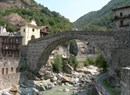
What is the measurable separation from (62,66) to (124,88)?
4442 centimetres

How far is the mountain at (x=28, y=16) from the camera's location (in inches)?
3384

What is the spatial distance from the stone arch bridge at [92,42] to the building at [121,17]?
4418 mm

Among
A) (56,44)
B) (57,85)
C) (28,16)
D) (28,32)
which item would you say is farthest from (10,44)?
(28,16)

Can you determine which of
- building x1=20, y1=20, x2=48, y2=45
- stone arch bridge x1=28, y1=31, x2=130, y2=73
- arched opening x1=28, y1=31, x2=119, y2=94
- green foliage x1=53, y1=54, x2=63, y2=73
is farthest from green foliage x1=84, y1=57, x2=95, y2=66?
stone arch bridge x1=28, y1=31, x2=130, y2=73

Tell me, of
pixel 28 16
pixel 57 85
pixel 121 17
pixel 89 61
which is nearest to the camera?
pixel 121 17

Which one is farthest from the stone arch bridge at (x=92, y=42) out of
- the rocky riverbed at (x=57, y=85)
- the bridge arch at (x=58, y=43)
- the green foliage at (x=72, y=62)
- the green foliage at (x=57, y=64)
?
the green foliage at (x=72, y=62)

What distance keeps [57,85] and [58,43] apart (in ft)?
25.6

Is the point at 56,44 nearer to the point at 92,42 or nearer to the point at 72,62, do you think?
the point at 92,42

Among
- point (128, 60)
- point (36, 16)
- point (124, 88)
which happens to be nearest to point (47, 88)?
point (128, 60)

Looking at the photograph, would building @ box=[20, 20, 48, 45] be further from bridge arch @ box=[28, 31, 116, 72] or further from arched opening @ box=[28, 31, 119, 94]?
arched opening @ box=[28, 31, 119, 94]

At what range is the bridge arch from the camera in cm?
4403

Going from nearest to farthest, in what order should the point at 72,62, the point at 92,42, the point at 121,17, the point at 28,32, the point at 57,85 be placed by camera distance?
the point at 92,42 < the point at 121,17 < the point at 57,85 < the point at 28,32 < the point at 72,62

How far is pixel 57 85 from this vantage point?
52.3 metres

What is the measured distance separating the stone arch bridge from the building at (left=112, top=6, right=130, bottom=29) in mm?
4418
